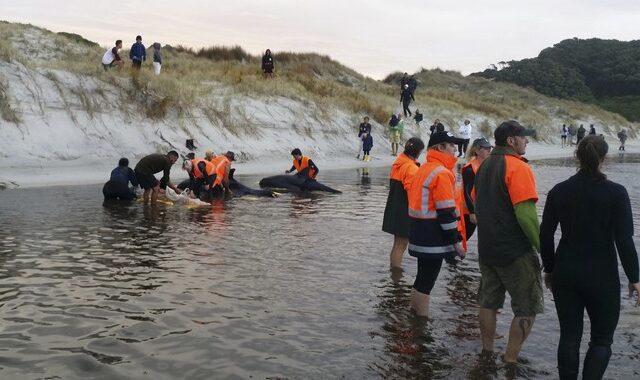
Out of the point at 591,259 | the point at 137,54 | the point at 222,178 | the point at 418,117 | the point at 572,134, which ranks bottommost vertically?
the point at 222,178

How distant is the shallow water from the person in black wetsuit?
0.80m

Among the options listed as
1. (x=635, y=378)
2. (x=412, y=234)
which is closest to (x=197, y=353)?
(x=412, y=234)

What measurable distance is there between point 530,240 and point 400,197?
3.32m

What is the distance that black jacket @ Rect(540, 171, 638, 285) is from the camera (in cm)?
455

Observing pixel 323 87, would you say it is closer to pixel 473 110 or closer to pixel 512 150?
pixel 473 110

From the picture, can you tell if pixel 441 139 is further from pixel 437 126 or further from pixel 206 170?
pixel 437 126

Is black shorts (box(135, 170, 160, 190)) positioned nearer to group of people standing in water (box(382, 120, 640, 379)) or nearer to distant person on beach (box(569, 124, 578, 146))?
group of people standing in water (box(382, 120, 640, 379))

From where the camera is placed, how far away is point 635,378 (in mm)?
5398

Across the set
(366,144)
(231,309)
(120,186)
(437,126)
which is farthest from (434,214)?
(366,144)

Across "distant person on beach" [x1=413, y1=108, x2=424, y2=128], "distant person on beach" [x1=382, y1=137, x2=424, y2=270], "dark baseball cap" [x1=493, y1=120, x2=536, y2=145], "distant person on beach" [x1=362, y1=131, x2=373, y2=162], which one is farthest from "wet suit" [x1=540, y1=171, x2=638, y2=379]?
"distant person on beach" [x1=413, y1=108, x2=424, y2=128]

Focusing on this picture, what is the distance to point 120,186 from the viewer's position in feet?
50.0

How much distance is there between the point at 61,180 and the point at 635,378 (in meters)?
16.8

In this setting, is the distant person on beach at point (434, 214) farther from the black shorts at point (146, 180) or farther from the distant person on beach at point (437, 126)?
the black shorts at point (146, 180)

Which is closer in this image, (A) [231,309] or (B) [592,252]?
(B) [592,252]
